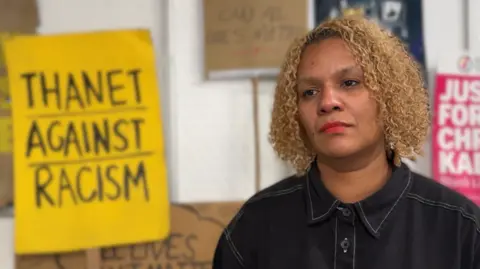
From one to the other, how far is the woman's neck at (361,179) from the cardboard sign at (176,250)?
1.03 feet

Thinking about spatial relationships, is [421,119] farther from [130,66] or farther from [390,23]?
[130,66]

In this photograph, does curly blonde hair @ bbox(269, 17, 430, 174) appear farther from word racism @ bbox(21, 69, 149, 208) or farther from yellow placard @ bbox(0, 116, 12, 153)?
yellow placard @ bbox(0, 116, 12, 153)

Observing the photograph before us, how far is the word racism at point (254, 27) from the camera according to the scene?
0.97 meters

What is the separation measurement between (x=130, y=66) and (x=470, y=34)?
0.66 m

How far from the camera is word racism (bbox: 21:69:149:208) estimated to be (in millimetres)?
957

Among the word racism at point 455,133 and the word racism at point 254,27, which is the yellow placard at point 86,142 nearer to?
the word racism at point 254,27

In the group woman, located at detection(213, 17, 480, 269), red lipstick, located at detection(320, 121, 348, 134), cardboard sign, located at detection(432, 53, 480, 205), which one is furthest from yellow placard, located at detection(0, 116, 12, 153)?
cardboard sign, located at detection(432, 53, 480, 205)

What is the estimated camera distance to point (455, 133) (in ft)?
3.20

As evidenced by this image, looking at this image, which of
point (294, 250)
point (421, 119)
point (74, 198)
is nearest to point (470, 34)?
point (421, 119)

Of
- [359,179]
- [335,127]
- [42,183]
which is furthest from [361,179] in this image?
[42,183]

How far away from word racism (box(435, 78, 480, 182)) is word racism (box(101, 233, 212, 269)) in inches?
19.4

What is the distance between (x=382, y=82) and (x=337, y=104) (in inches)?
2.9

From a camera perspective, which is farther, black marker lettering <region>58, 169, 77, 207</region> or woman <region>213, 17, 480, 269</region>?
black marker lettering <region>58, 169, 77, 207</region>

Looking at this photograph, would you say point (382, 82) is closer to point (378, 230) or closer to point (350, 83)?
point (350, 83)
